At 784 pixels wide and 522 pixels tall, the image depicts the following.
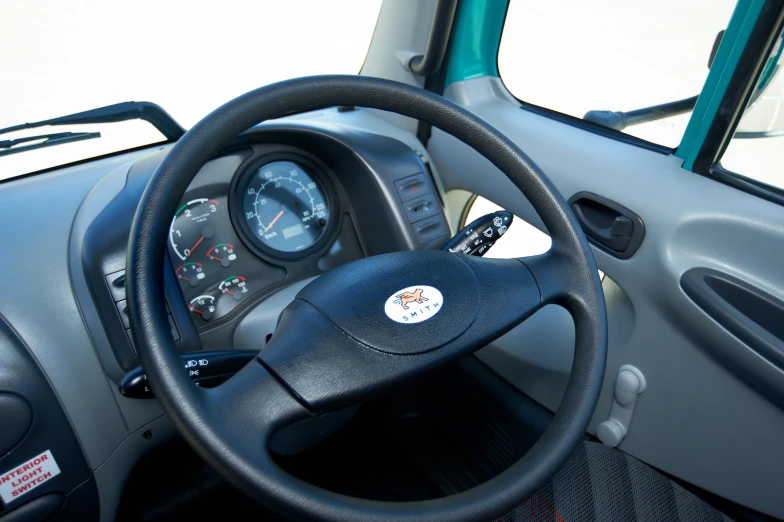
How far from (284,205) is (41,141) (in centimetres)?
50

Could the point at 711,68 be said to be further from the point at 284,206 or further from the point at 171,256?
the point at 171,256

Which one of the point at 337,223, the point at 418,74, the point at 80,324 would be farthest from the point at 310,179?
the point at 80,324

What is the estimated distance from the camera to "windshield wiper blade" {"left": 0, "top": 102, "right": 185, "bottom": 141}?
1177 mm

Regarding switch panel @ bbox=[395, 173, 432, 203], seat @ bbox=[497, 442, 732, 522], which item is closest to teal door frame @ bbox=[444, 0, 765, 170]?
switch panel @ bbox=[395, 173, 432, 203]

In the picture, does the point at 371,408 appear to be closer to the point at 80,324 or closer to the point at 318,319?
the point at 80,324

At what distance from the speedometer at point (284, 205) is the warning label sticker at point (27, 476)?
22.7 inches

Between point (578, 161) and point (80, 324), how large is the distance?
1.09m

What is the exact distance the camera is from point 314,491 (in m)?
0.60

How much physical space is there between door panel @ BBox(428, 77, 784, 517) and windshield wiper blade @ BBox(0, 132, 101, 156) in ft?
3.30

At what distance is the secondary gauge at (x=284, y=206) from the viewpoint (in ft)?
4.32

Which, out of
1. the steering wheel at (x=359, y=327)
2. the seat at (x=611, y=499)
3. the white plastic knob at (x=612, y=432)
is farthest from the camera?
the white plastic knob at (x=612, y=432)

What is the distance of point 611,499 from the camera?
990mm

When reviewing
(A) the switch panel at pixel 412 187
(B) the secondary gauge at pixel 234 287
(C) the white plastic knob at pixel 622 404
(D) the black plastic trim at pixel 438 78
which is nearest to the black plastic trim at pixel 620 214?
(C) the white plastic knob at pixel 622 404

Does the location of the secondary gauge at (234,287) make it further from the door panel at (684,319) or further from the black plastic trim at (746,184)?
the black plastic trim at (746,184)
